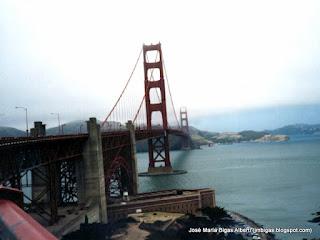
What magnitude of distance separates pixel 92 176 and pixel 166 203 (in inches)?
385

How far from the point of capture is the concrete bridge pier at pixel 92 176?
39406mm

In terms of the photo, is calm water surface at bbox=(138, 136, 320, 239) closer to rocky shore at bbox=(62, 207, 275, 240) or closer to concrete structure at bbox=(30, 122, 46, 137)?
rocky shore at bbox=(62, 207, 275, 240)

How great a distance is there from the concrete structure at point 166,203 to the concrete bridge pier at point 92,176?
11.9ft

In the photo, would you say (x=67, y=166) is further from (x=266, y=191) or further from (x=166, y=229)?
(x=266, y=191)

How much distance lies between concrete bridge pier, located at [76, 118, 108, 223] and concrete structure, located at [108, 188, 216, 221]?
11.9 ft

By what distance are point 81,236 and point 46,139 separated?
301 inches

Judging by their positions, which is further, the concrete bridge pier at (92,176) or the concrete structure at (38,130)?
the concrete structure at (38,130)

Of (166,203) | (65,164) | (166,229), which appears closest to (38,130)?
(65,164)

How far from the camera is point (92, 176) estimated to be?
3947cm

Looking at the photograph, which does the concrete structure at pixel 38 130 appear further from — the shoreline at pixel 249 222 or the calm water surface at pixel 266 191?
the calm water surface at pixel 266 191

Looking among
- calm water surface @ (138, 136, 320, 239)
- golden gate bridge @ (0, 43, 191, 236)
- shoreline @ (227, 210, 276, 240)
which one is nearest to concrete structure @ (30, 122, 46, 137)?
golden gate bridge @ (0, 43, 191, 236)

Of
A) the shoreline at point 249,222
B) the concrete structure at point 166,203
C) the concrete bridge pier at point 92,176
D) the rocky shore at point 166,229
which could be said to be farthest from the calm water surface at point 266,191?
the concrete bridge pier at point 92,176

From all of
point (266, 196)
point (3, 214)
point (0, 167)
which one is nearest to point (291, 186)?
point (266, 196)

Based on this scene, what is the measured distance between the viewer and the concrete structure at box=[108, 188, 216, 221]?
43625mm
